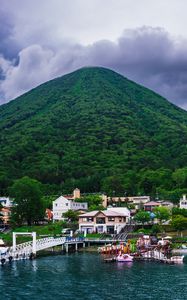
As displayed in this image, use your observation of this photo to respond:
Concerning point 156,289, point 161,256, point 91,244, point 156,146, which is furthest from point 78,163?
point 156,289

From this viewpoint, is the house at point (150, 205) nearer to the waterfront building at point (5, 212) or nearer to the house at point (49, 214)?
the house at point (49, 214)

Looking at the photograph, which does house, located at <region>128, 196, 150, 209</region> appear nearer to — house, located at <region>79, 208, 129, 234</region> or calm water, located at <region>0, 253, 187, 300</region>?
house, located at <region>79, 208, 129, 234</region>

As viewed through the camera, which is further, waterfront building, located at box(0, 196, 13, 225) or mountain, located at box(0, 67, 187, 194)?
mountain, located at box(0, 67, 187, 194)

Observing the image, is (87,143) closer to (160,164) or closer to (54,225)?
(160,164)

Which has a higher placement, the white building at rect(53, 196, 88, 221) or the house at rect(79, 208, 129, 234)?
the white building at rect(53, 196, 88, 221)

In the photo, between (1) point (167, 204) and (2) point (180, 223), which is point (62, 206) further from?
(2) point (180, 223)

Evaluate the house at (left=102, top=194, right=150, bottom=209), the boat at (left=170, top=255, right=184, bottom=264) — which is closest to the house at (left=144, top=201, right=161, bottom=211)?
the house at (left=102, top=194, right=150, bottom=209)
